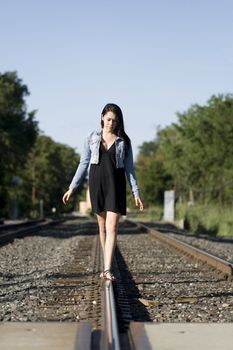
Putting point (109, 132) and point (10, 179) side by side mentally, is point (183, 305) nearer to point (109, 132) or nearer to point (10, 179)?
point (109, 132)

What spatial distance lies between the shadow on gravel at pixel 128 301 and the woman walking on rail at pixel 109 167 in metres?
0.51

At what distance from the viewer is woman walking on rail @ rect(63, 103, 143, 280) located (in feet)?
24.5

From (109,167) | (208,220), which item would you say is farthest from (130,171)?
(208,220)

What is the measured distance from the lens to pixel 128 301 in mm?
7309

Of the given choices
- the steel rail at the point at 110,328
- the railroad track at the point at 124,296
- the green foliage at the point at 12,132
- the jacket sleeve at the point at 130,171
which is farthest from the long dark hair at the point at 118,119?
the green foliage at the point at 12,132

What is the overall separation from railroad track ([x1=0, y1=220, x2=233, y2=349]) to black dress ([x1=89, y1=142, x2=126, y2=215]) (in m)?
0.88

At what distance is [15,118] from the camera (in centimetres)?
6462

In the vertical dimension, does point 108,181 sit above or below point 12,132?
below

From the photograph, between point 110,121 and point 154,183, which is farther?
point 154,183

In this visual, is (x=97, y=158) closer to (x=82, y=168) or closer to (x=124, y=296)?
(x=82, y=168)

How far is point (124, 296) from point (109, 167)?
4.77 feet

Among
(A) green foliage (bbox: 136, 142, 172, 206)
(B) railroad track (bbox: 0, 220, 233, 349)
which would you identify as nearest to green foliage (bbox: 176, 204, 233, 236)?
(B) railroad track (bbox: 0, 220, 233, 349)

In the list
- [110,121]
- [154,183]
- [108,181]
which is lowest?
[108,181]

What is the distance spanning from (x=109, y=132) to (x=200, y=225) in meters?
31.5
